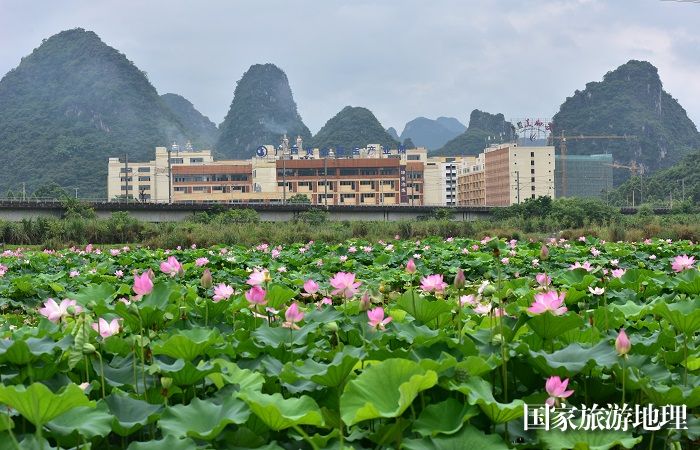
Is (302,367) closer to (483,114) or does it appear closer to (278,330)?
(278,330)

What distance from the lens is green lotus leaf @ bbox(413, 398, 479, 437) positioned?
1.63 metres

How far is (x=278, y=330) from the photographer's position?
244 centimetres

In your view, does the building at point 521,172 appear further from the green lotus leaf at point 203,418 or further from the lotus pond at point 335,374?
the green lotus leaf at point 203,418

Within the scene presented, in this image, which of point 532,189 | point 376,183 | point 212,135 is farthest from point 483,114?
point 376,183

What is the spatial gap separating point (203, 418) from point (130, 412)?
0.20 metres

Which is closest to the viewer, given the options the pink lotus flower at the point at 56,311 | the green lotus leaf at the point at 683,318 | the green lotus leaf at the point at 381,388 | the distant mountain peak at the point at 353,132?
the green lotus leaf at the point at 381,388

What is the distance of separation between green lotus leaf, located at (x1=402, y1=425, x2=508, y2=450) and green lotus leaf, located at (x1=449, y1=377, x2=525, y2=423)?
0.07 m

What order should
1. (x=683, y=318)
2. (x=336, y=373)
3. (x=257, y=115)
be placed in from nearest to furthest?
1. (x=336, y=373)
2. (x=683, y=318)
3. (x=257, y=115)

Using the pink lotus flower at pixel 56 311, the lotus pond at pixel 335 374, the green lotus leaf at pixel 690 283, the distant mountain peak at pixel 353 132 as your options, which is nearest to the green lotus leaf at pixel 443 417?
the lotus pond at pixel 335 374

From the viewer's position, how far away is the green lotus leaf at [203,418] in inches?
62.5

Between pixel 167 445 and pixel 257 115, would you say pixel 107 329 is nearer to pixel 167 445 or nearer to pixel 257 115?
pixel 167 445

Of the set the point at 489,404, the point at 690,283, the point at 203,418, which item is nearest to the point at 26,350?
the point at 203,418

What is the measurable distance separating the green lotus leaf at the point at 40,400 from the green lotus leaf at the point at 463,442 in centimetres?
65

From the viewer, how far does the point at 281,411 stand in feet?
5.39
